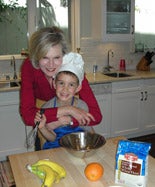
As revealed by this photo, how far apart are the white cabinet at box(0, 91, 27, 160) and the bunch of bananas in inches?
66.3

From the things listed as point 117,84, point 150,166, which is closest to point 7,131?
point 117,84

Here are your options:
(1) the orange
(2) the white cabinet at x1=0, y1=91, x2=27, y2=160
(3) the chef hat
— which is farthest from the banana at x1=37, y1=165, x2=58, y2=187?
(2) the white cabinet at x1=0, y1=91, x2=27, y2=160

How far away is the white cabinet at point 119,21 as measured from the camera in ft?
11.7

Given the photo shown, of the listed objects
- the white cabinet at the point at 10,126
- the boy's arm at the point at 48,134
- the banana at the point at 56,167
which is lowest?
the white cabinet at the point at 10,126

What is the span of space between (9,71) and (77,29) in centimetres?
107

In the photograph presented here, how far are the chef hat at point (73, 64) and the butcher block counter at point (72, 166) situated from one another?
47cm

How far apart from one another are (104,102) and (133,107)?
18.7 inches

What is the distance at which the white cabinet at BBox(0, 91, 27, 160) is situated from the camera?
287cm

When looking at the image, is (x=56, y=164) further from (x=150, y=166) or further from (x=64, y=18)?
(x=64, y=18)

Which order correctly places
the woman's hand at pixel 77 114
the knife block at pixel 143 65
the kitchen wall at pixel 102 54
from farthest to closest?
the knife block at pixel 143 65, the kitchen wall at pixel 102 54, the woman's hand at pixel 77 114

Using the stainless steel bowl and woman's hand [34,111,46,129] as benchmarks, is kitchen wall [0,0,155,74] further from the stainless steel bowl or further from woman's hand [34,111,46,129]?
the stainless steel bowl

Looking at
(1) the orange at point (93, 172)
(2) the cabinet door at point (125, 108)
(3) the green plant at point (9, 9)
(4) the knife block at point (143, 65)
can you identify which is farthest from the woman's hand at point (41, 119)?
(4) the knife block at point (143, 65)

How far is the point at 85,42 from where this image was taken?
12.2ft

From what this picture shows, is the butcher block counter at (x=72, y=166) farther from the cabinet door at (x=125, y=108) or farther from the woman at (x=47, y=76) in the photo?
the cabinet door at (x=125, y=108)
